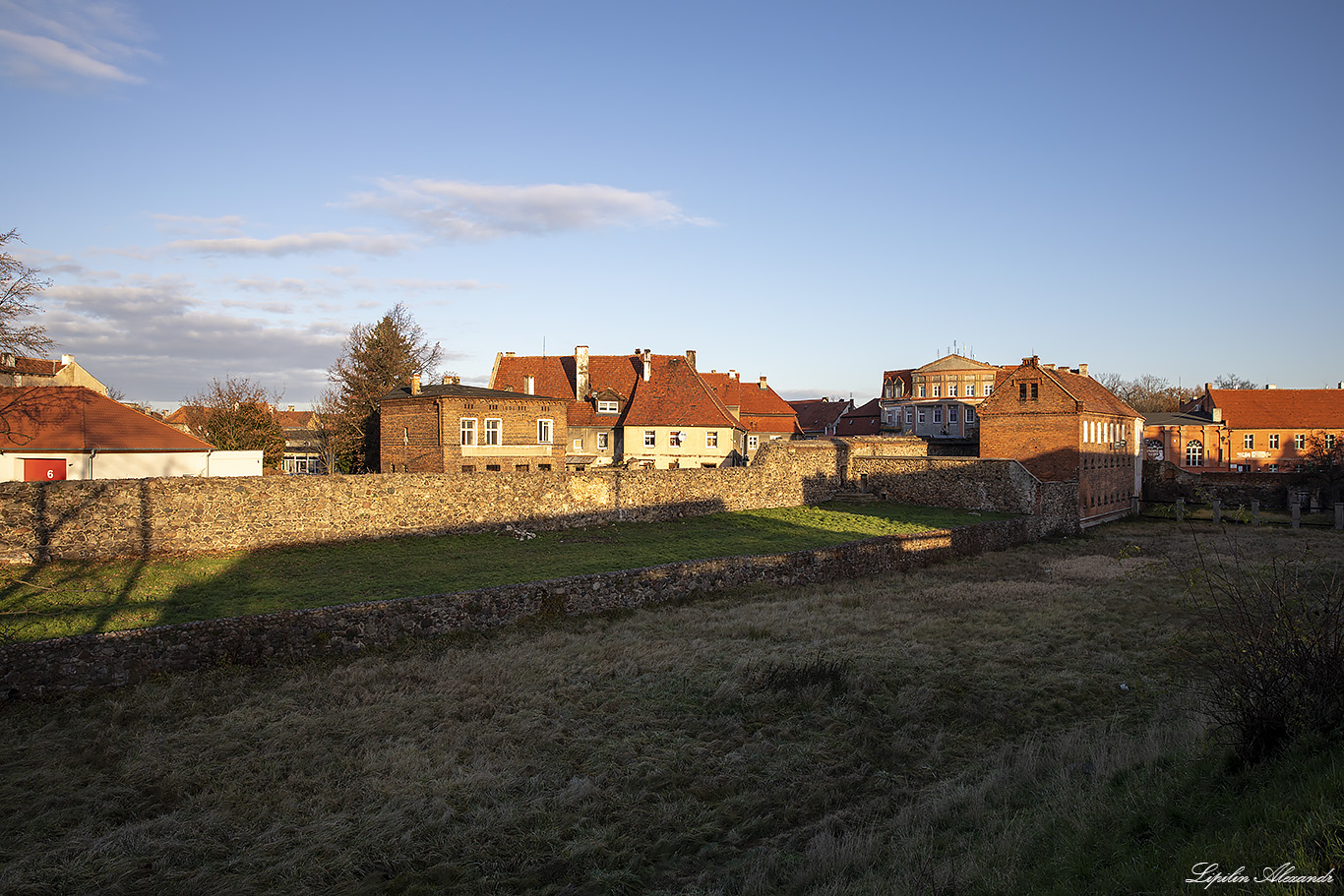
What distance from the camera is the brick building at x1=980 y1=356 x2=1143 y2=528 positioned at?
35.0 meters

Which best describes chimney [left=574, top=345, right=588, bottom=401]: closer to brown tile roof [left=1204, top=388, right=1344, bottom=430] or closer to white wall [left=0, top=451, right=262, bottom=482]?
white wall [left=0, top=451, right=262, bottom=482]

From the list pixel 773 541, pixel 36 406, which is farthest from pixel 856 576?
pixel 36 406

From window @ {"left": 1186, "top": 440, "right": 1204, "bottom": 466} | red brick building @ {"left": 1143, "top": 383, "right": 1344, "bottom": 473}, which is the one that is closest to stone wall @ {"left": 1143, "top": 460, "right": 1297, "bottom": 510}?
red brick building @ {"left": 1143, "top": 383, "right": 1344, "bottom": 473}

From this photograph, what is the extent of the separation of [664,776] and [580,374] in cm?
3972

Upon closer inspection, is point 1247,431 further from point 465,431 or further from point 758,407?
point 465,431

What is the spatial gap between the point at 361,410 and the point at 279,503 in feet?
75.3

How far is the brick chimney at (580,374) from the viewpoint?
47.8 metres

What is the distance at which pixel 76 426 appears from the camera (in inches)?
997

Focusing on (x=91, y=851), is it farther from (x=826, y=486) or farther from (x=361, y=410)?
(x=361, y=410)

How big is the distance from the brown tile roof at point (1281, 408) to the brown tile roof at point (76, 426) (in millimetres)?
68917

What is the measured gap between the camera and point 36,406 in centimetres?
2350

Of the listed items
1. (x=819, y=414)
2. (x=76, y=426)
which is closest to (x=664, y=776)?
(x=76, y=426)

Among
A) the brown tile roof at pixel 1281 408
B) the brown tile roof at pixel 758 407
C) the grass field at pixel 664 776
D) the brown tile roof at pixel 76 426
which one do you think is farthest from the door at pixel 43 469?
the brown tile roof at pixel 1281 408

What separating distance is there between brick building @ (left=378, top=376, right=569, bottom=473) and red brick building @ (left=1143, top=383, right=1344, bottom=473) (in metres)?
47.0
